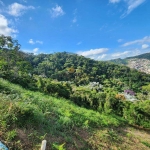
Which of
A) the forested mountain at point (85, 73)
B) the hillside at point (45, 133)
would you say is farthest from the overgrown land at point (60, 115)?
the forested mountain at point (85, 73)

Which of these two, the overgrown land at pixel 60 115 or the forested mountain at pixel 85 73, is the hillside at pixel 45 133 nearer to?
the overgrown land at pixel 60 115

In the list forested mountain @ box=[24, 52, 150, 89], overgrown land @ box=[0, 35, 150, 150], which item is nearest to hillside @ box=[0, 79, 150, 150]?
overgrown land @ box=[0, 35, 150, 150]

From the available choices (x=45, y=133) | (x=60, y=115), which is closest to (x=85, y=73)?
(x=60, y=115)

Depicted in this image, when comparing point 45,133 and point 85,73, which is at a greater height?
point 85,73

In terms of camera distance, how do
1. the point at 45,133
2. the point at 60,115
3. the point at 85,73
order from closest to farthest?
1. the point at 45,133
2. the point at 60,115
3. the point at 85,73

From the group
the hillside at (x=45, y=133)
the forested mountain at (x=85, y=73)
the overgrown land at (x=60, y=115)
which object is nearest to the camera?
the hillside at (x=45, y=133)

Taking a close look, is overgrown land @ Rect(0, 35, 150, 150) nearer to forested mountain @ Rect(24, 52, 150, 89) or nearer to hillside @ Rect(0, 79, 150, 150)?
hillside @ Rect(0, 79, 150, 150)

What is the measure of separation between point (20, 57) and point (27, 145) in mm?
13190

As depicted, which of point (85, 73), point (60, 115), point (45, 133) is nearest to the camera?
Answer: point (45, 133)

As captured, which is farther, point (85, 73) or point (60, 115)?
point (85, 73)

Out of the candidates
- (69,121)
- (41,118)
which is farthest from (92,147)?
(41,118)

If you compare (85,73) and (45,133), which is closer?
(45,133)

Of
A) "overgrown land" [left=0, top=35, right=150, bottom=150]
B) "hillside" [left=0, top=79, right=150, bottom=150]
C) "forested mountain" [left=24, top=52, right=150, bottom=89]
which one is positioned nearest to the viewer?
"hillside" [left=0, top=79, right=150, bottom=150]

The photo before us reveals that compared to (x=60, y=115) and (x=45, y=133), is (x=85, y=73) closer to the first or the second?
(x=60, y=115)
